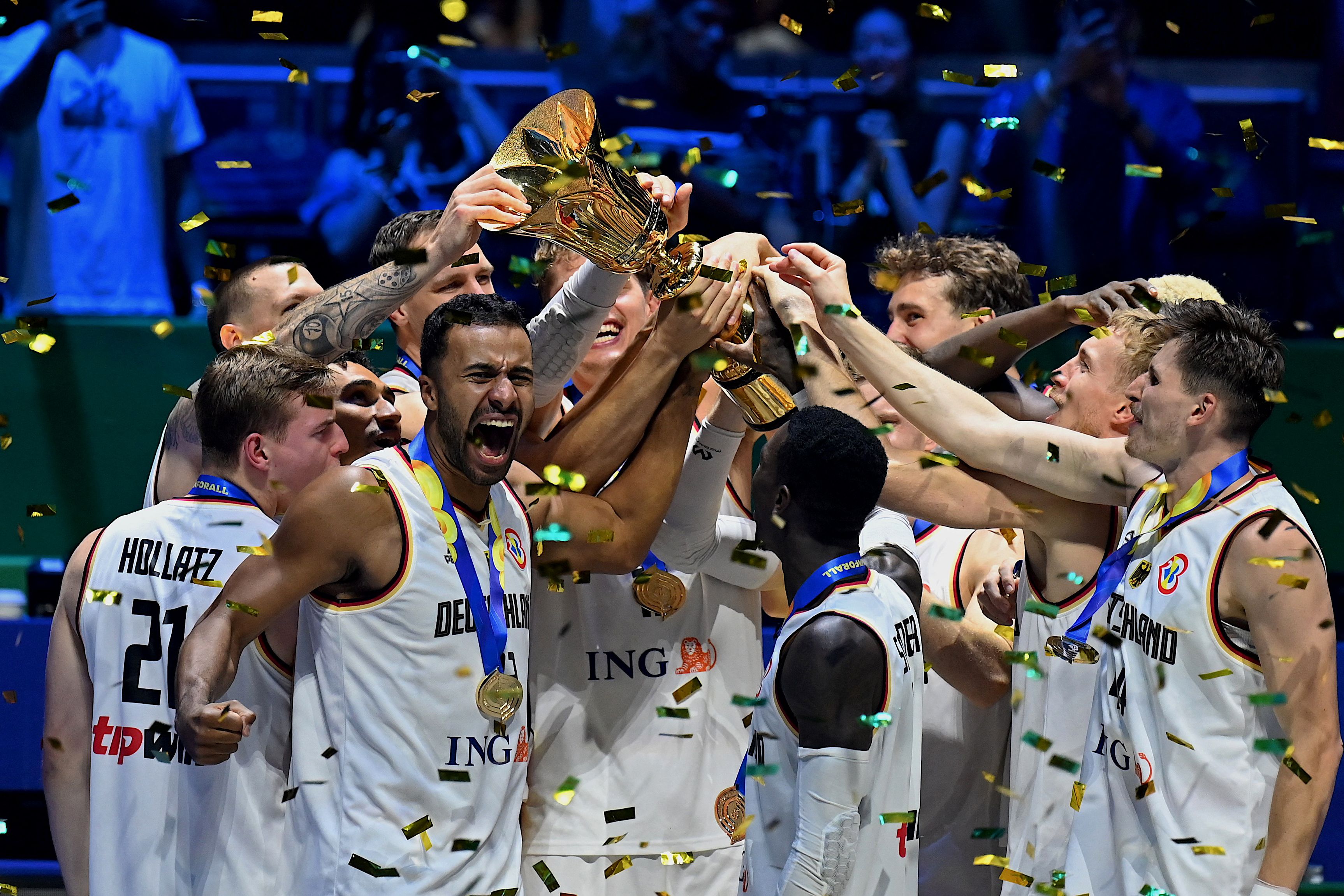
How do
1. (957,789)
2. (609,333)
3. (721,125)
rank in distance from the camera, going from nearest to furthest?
1. (957,789)
2. (609,333)
3. (721,125)

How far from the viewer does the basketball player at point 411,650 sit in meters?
3.04

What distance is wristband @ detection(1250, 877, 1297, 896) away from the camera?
3051 millimetres

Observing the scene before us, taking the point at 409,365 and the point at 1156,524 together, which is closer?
the point at 1156,524

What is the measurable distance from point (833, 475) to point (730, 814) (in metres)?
1.28

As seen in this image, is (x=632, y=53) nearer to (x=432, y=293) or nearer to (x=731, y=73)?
(x=731, y=73)

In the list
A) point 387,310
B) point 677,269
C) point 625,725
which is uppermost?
point 677,269

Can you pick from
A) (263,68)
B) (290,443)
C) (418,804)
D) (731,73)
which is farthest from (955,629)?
(263,68)

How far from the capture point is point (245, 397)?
360cm

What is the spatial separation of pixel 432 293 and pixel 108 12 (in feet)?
12.3

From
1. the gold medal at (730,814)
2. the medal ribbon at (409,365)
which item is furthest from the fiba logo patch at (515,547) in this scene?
the medal ribbon at (409,365)

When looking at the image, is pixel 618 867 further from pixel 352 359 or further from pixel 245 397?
pixel 352 359

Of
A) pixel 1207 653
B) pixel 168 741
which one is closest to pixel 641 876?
pixel 168 741

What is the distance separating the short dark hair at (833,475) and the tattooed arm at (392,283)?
0.93 metres

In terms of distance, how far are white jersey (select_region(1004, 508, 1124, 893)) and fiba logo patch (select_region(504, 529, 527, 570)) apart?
134cm
